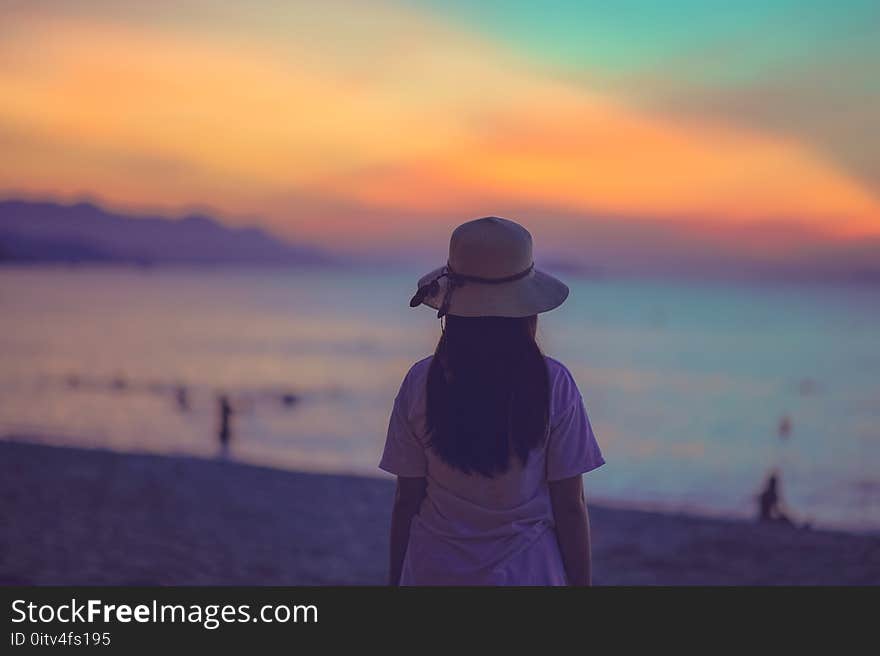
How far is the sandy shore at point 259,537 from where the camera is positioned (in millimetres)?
8219

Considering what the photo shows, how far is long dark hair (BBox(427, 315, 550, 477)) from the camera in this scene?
8.73 feet

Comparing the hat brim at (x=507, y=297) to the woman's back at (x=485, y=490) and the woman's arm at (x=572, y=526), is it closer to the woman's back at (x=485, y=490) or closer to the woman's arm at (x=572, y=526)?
the woman's back at (x=485, y=490)

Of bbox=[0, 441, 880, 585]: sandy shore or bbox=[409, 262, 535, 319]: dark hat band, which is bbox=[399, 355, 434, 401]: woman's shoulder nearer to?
bbox=[409, 262, 535, 319]: dark hat band

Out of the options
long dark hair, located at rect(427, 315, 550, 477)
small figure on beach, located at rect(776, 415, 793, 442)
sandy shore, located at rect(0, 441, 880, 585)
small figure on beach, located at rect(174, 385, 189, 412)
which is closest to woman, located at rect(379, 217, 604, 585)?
long dark hair, located at rect(427, 315, 550, 477)

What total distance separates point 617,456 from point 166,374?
84.3 ft

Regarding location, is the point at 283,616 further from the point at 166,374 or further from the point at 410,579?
the point at 166,374

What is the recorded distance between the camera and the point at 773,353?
236 feet

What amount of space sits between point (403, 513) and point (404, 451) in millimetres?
237

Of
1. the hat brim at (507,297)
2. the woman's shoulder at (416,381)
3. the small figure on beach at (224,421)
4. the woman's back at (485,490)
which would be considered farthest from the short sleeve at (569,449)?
the small figure on beach at (224,421)

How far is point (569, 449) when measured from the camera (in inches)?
106

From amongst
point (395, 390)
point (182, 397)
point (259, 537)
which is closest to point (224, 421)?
point (182, 397)

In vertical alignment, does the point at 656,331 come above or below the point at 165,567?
above

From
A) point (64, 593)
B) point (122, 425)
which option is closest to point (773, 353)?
point (122, 425)

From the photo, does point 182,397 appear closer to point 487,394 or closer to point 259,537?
point 259,537
